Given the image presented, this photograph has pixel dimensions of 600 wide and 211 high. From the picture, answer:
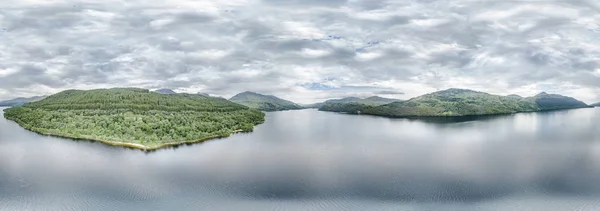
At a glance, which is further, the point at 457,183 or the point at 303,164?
the point at 303,164

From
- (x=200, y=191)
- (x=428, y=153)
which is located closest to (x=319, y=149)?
(x=428, y=153)

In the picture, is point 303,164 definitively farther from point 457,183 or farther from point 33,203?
point 33,203

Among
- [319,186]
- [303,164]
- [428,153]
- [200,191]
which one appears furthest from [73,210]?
[428,153]

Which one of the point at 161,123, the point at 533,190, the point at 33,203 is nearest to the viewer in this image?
the point at 33,203

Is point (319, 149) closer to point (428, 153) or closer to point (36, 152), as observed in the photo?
point (428, 153)

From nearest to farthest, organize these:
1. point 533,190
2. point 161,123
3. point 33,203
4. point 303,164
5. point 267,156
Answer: point 33,203 → point 533,190 → point 303,164 → point 267,156 → point 161,123

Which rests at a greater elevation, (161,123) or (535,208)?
(161,123)
